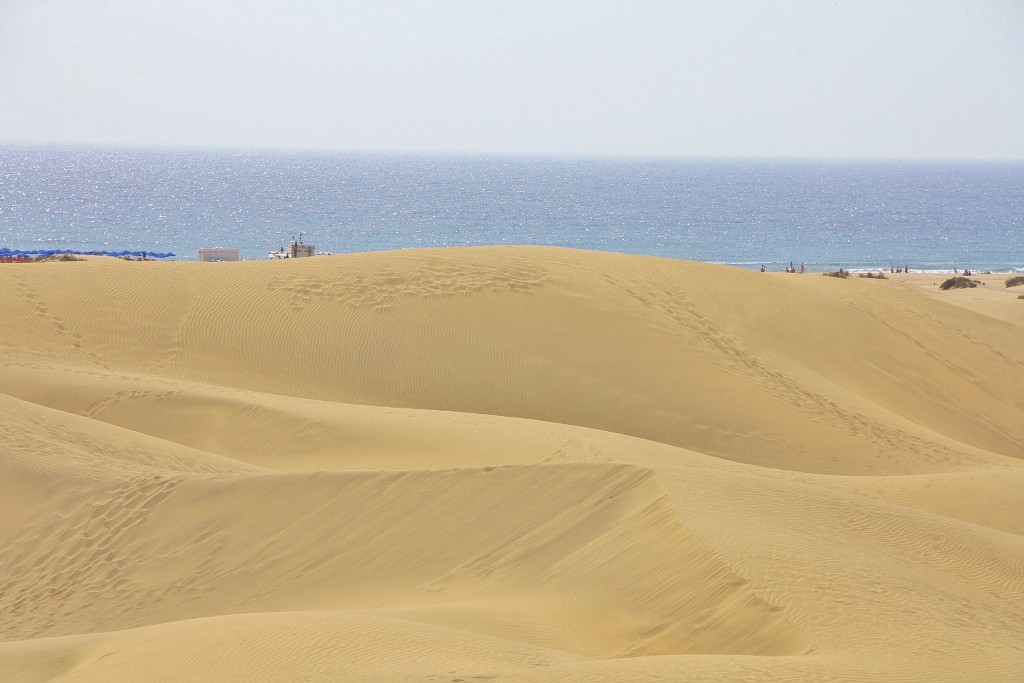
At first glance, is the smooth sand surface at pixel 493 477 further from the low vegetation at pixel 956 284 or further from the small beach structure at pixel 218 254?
the low vegetation at pixel 956 284

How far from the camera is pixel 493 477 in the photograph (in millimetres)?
10570

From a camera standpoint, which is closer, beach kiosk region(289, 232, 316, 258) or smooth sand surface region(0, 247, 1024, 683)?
smooth sand surface region(0, 247, 1024, 683)

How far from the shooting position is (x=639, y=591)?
27.2 ft

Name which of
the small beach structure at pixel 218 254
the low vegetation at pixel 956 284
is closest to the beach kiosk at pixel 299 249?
the small beach structure at pixel 218 254

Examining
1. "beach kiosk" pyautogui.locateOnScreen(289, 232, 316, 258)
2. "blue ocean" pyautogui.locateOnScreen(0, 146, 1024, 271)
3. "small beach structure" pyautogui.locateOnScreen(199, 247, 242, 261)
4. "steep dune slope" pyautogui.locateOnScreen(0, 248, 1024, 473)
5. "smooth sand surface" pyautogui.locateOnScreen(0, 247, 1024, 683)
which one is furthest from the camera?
"blue ocean" pyautogui.locateOnScreen(0, 146, 1024, 271)

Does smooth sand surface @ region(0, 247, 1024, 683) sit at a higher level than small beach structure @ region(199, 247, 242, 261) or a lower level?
lower

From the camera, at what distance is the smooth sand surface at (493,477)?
7.33 metres

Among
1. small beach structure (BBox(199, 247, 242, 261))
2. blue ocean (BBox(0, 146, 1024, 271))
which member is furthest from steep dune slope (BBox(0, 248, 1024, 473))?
blue ocean (BBox(0, 146, 1024, 271))

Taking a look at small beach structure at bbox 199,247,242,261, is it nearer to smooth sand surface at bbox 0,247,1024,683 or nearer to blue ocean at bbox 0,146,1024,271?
smooth sand surface at bbox 0,247,1024,683

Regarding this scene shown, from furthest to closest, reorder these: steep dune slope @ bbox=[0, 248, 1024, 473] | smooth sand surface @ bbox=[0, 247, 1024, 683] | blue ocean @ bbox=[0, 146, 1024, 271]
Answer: blue ocean @ bbox=[0, 146, 1024, 271] → steep dune slope @ bbox=[0, 248, 1024, 473] → smooth sand surface @ bbox=[0, 247, 1024, 683]

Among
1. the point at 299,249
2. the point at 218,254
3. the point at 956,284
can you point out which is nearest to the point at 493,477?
the point at 299,249

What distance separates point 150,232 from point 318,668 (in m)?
84.0

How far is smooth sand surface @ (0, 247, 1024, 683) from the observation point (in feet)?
24.0

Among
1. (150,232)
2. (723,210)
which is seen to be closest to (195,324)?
(150,232)
